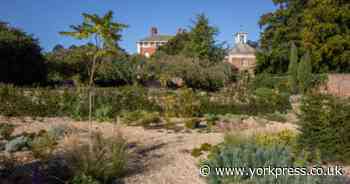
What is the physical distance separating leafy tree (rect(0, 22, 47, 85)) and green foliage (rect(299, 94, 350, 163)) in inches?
558

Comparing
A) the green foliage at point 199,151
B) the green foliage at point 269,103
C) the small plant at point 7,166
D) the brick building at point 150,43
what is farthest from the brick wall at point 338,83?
the brick building at point 150,43

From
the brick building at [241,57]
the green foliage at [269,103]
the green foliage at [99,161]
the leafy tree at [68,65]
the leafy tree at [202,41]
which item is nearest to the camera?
the green foliage at [99,161]

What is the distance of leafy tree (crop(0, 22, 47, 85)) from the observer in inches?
553

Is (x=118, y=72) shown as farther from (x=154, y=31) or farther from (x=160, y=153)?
(x=154, y=31)

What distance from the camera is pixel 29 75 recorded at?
1511 centimetres

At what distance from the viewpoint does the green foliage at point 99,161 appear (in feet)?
10.3

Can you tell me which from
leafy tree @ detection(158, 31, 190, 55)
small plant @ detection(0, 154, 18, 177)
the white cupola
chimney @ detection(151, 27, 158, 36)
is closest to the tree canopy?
small plant @ detection(0, 154, 18, 177)

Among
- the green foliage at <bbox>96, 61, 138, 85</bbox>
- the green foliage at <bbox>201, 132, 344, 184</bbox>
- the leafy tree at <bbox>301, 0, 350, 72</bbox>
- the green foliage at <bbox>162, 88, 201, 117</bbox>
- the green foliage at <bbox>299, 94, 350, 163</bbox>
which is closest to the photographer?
the green foliage at <bbox>201, 132, 344, 184</bbox>

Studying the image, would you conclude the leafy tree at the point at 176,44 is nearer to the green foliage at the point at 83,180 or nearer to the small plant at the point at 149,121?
the small plant at the point at 149,121

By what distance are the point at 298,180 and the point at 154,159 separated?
80.0 inches

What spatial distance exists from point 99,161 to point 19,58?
13.7 metres

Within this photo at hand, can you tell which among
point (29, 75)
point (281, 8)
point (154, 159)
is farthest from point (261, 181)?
point (281, 8)

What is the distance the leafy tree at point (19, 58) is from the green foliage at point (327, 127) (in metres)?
14.2

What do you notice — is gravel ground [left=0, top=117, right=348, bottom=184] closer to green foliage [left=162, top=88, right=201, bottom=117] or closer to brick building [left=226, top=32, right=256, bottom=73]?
green foliage [left=162, top=88, right=201, bottom=117]
